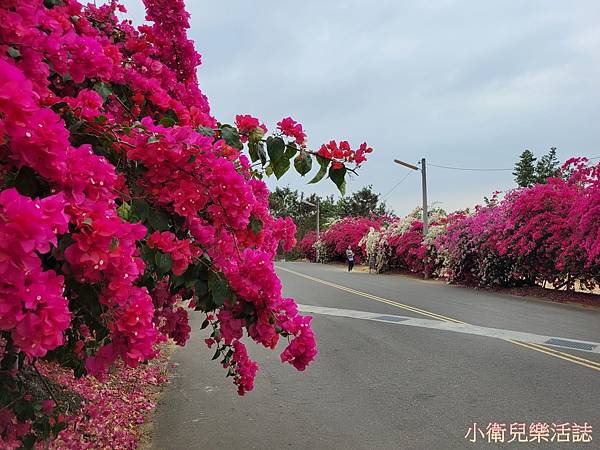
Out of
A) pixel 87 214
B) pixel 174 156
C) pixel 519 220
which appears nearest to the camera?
pixel 87 214

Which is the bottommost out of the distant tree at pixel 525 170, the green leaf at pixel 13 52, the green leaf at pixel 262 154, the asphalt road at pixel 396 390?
the asphalt road at pixel 396 390

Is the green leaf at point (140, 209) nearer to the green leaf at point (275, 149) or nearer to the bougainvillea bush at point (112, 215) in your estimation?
the bougainvillea bush at point (112, 215)

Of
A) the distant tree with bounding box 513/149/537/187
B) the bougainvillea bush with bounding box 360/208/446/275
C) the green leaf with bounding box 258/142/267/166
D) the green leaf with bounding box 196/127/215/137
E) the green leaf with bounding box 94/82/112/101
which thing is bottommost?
the bougainvillea bush with bounding box 360/208/446/275

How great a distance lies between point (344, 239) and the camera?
39656 mm

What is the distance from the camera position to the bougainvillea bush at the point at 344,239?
3866 cm

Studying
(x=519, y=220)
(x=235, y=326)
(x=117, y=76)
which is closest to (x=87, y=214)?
(x=235, y=326)

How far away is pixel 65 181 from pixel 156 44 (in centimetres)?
246

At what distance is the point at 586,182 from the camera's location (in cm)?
1369

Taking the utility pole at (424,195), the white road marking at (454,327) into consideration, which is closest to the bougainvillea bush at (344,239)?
the utility pole at (424,195)

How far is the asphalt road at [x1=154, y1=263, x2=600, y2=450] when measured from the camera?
459 centimetres

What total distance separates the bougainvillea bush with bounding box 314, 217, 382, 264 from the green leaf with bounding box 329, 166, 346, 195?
32.3 m

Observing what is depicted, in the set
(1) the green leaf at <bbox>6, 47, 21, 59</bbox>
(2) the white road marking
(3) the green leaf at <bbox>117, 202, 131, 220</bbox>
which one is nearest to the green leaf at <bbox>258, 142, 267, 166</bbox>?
(3) the green leaf at <bbox>117, 202, 131, 220</bbox>

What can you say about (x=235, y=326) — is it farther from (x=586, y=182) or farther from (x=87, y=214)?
(x=586, y=182)

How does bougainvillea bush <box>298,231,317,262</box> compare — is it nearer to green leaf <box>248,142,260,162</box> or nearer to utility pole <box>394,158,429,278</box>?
utility pole <box>394,158,429,278</box>
